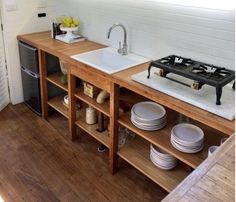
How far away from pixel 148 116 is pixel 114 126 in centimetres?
29

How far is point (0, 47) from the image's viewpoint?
3.09m

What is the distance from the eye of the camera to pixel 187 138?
190 cm

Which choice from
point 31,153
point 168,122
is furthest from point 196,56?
point 31,153

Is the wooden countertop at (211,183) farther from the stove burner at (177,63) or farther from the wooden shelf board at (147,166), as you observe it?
the wooden shelf board at (147,166)

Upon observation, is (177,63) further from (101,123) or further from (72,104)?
(72,104)

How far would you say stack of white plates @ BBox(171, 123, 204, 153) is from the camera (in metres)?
1.85

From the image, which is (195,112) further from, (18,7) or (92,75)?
(18,7)

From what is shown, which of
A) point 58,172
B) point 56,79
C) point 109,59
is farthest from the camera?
point 56,79

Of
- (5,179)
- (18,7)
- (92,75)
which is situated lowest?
(5,179)

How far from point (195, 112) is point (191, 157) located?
1.23 ft

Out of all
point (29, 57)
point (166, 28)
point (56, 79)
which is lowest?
point (56, 79)

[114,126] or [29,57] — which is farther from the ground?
[29,57]

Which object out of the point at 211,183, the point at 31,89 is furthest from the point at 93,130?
the point at 211,183

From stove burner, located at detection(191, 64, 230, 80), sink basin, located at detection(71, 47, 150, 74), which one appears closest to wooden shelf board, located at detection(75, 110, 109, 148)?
sink basin, located at detection(71, 47, 150, 74)
